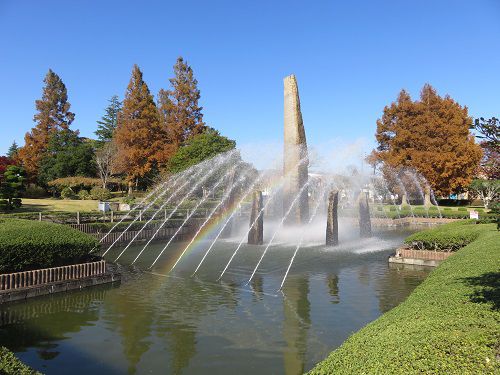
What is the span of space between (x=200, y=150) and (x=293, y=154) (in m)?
19.7

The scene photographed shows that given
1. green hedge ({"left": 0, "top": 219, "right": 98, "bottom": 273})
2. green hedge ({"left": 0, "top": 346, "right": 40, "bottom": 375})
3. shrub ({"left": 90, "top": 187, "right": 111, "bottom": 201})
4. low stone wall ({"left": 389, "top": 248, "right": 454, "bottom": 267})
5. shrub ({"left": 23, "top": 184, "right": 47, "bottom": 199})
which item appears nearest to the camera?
green hedge ({"left": 0, "top": 346, "right": 40, "bottom": 375})

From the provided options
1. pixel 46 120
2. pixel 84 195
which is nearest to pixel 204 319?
pixel 84 195

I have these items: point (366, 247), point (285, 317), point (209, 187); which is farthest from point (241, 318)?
point (209, 187)

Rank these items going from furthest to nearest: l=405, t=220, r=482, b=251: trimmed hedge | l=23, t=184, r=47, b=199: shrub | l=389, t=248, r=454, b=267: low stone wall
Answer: l=23, t=184, r=47, b=199: shrub < l=405, t=220, r=482, b=251: trimmed hedge < l=389, t=248, r=454, b=267: low stone wall

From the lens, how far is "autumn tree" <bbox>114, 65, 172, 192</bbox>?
59.5m

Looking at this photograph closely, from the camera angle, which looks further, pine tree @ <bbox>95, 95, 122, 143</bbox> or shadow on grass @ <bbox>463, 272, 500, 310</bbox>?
pine tree @ <bbox>95, 95, 122, 143</bbox>

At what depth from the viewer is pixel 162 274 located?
1706 centimetres

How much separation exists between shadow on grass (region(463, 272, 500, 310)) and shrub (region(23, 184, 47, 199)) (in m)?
60.6

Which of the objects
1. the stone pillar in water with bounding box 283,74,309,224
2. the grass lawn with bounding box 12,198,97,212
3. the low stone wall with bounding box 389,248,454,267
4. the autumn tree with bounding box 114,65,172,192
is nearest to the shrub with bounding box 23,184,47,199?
the grass lawn with bounding box 12,198,97,212

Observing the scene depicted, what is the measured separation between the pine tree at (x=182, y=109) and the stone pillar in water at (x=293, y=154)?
1355 inches

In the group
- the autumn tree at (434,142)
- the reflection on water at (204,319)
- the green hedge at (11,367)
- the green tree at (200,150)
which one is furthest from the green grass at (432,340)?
the autumn tree at (434,142)

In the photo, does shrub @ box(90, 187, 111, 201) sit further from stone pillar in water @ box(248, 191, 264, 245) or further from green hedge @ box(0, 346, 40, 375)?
green hedge @ box(0, 346, 40, 375)

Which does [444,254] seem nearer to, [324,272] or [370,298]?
[324,272]

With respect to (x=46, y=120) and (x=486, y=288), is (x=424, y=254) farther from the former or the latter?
(x=46, y=120)
